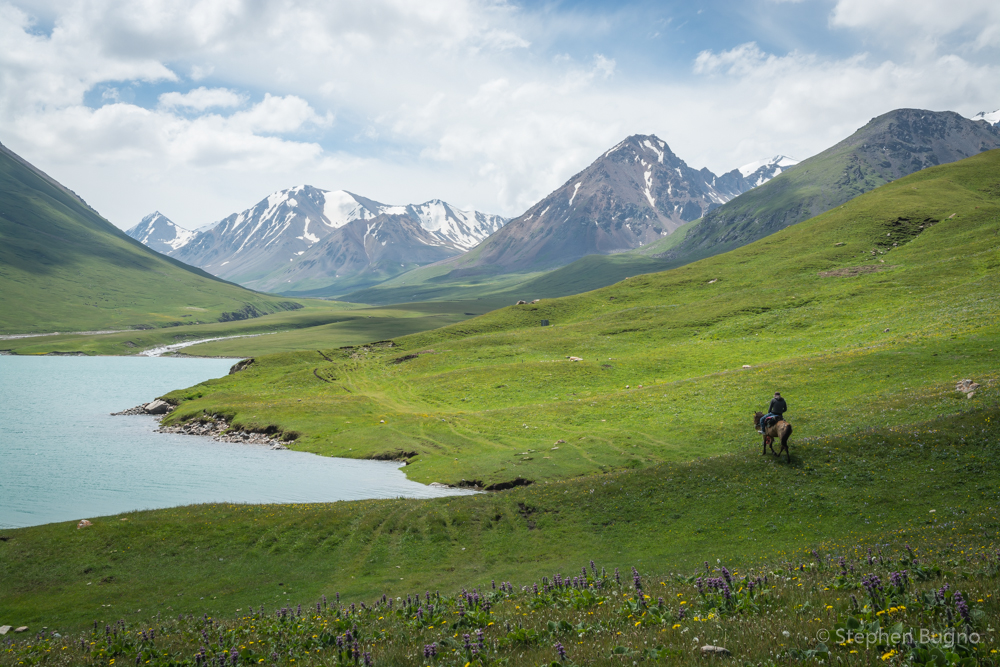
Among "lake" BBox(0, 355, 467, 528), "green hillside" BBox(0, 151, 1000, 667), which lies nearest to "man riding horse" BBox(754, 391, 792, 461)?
"green hillside" BBox(0, 151, 1000, 667)

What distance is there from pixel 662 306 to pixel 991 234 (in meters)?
65.6

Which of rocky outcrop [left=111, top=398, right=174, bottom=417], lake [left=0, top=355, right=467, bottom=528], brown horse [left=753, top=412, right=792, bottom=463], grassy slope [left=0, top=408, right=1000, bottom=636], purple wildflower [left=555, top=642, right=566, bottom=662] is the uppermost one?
purple wildflower [left=555, top=642, right=566, bottom=662]

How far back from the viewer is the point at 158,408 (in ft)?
322

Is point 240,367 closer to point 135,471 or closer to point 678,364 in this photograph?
point 135,471

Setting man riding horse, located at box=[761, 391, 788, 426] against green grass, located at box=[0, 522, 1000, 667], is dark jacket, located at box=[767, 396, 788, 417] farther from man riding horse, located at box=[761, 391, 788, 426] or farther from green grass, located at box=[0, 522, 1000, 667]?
green grass, located at box=[0, 522, 1000, 667]

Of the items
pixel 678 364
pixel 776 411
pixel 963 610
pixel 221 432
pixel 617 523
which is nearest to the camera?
pixel 963 610

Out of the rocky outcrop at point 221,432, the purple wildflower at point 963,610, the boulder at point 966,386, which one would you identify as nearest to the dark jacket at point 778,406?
the boulder at point 966,386

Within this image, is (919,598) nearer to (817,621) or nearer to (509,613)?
(817,621)

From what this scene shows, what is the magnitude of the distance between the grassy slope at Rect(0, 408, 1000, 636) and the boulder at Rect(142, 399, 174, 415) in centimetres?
6911

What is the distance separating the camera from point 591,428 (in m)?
59.0

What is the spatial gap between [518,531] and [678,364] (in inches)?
2267

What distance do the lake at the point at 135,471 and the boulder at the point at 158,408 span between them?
3.69 m

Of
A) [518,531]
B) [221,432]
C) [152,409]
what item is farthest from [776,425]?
[152,409]

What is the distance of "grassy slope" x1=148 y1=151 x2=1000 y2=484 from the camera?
51.8 meters
